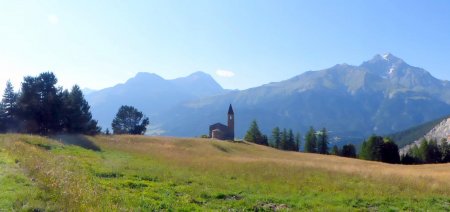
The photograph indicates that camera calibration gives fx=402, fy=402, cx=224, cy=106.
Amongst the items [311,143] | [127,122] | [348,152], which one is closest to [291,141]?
[311,143]

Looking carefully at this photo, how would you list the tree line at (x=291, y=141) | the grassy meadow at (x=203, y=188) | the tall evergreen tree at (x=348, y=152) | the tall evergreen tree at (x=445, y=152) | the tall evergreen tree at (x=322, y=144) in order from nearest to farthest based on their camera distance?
the grassy meadow at (x=203, y=188) < the tall evergreen tree at (x=445, y=152) < the tall evergreen tree at (x=348, y=152) < the tree line at (x=291, y=141) < the tall evergreen tree at (x=322, y=144)

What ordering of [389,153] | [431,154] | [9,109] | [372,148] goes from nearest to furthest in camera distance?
[9,109], [372,148], [389,153], [431,154]

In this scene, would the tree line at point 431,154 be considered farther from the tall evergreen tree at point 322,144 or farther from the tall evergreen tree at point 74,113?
the tall evergreen tree at point 74,113

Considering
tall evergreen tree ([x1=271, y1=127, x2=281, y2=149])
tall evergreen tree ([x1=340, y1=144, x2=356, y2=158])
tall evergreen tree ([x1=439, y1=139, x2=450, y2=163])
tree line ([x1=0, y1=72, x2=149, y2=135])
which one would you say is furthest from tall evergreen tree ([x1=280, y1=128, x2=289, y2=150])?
tree line ([x1=0, y1=72, x2=149, y2=135])

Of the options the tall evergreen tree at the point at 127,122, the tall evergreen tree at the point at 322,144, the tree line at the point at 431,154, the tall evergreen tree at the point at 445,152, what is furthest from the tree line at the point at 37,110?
the tall evergreen tree at the point at 445,152

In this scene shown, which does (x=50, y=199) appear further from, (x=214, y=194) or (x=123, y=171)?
(x=123, y=171)

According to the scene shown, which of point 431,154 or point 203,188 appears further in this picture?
point 431,154

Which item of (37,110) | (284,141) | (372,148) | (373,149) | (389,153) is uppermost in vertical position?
(37,110)

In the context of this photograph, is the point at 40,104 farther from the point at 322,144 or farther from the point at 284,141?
the point at 322,144

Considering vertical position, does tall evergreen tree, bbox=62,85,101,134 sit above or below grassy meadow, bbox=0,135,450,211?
above

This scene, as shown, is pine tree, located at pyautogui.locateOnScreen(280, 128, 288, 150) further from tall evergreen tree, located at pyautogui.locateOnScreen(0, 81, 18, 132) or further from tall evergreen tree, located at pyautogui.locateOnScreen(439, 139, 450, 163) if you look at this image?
tall evergreen tree, located at pyautogui.locateOnScreen(0, 81, 18, 132)

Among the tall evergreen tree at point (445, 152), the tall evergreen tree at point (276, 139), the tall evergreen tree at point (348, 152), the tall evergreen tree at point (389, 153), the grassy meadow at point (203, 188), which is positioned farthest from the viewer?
the tall evergreen tree at point (276, 139)

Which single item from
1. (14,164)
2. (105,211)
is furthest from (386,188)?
(14,164)

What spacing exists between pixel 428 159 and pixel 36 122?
359 feet
